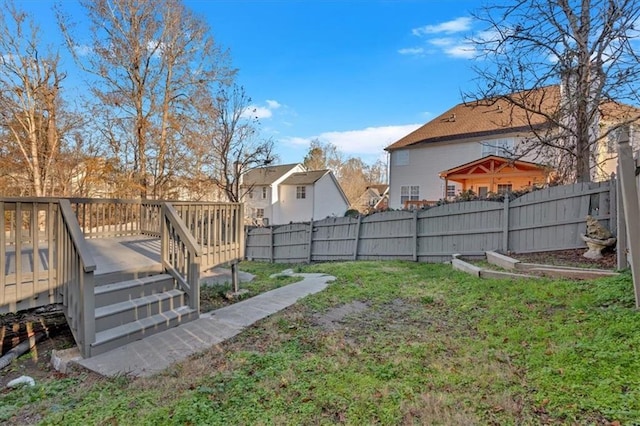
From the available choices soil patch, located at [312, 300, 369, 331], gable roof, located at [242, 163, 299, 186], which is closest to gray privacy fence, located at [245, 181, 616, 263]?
soil patch, located at [312, 300, 369, 331]

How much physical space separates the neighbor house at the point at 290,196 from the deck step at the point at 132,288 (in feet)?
73.6

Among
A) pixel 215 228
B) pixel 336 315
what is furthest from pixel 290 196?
pixel 336 315

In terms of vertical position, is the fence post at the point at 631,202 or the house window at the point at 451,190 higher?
the house window at the point at 451,190

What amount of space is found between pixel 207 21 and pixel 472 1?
12.4 meters

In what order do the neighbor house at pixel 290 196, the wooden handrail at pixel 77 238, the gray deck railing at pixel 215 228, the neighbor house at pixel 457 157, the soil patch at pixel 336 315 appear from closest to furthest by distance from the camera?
1. the wooden handrail at pixel 77 238
2. the soil patch at pixel 336 315
3. the gray deck railing at pixel 215 228
4. the neighbor house at pixel 457 157
5. the neighbor house at pixel 290 196

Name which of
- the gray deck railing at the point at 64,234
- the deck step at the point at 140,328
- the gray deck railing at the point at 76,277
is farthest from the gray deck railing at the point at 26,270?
the deck step at the point at 140,328

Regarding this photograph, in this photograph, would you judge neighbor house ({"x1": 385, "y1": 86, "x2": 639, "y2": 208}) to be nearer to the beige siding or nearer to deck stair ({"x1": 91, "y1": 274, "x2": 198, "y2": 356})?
the beige siding

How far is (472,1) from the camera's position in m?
8.20

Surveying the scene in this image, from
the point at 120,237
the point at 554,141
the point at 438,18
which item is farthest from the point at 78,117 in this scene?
the point at 554,141

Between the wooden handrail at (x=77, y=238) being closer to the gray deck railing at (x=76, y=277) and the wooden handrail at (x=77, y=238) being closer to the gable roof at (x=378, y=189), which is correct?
the gray deck railing at (x=76, y=277)

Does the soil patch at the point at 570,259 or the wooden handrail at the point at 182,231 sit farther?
A: the soil patch at the point at 570,259

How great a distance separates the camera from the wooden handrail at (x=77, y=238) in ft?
10.4

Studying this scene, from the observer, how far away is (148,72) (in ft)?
48.0

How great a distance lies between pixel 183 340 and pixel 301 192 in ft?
79.0
